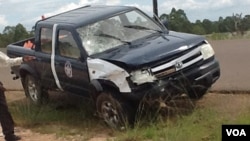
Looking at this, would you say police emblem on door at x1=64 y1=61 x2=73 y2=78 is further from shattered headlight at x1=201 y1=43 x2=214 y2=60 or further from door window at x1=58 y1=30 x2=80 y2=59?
shattered headlight at x1=201 y1=43 x2=214 y2=60

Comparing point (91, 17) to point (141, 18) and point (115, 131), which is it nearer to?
point (141, 18)

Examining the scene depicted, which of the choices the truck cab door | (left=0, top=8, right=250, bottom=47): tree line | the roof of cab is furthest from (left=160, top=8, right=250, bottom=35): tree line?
the truck cab door

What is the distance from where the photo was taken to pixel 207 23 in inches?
942

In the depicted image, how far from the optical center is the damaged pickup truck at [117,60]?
27.8ft

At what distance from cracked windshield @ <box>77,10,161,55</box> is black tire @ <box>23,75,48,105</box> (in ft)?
6.36

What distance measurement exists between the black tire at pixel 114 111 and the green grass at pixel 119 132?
5.8 inches

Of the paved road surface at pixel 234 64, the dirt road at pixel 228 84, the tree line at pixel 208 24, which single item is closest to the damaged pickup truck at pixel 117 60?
the dirt road at pixel 228 84

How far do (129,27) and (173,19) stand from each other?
12073mm

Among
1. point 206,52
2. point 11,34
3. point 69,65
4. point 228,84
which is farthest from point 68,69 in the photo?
point 11,34

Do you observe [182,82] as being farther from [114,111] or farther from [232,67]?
[232,67]

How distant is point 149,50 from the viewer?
8.73 meters

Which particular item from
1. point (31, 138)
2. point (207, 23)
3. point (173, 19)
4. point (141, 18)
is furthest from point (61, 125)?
point (207, 23)

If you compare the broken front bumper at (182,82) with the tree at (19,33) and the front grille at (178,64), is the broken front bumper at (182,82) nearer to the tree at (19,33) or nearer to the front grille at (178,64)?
the front grille at (178,64)

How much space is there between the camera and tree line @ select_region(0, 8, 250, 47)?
20750mm
